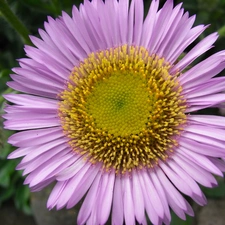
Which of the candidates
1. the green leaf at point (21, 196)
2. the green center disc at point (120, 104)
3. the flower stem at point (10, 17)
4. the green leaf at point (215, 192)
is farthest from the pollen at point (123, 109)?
the green leaf at point (21, 196)

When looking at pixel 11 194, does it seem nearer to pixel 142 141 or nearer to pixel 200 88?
pixel 142 141

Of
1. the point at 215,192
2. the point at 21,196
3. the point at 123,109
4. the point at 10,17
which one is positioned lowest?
the point at 215,192

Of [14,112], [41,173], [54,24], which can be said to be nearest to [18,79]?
[14,112]

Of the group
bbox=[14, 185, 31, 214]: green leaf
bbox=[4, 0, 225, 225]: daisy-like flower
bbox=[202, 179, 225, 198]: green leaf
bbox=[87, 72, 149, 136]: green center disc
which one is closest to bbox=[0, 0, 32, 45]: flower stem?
bbox=[4, 0, 225, 225]: daisy-like flower

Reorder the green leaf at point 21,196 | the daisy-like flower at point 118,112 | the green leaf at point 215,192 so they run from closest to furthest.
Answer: the daisy-like flower at point 118,112 → the green leaf at point 215,192 → the green leaf at point 21,196

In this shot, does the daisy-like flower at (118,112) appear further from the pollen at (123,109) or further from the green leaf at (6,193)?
the green leaf at (6,193)

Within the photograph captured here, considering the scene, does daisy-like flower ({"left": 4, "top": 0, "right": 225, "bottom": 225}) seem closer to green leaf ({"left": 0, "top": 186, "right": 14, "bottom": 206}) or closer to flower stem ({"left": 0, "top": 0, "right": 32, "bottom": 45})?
flower stem ({"left": 0, "top": 0, "right": 32, "bottom": 45})

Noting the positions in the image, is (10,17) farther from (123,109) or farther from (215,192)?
(215,192)

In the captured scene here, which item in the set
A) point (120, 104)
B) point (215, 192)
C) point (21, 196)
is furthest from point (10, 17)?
point (215, 192)
